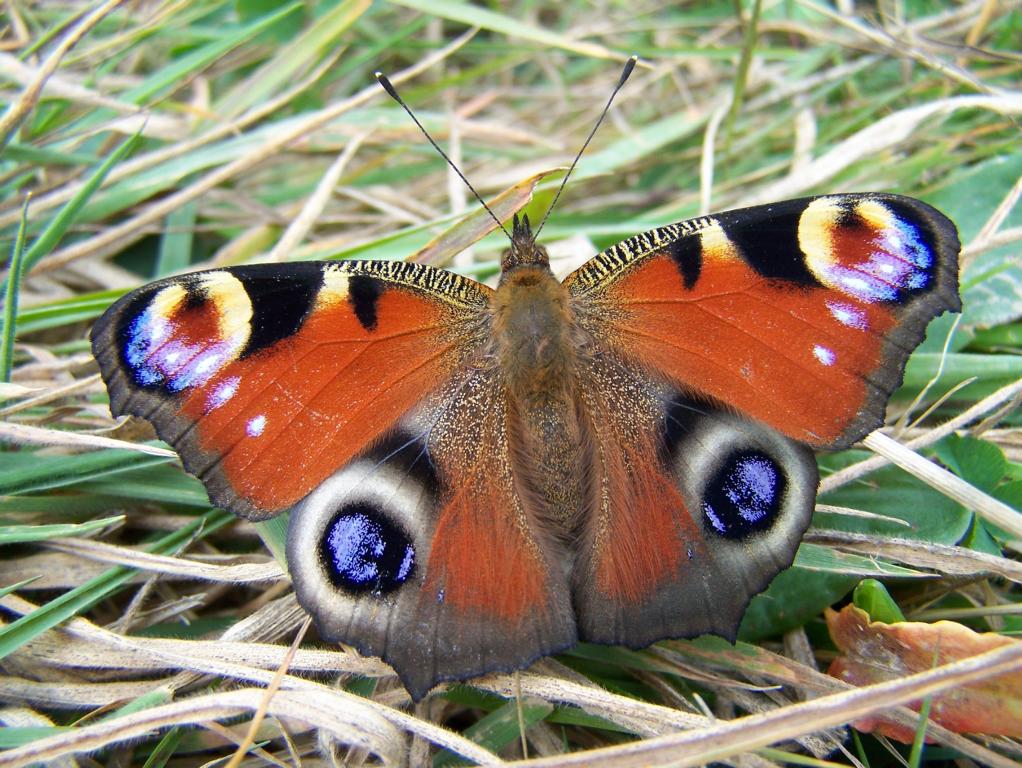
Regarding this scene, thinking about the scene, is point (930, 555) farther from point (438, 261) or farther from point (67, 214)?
point (67, 214)

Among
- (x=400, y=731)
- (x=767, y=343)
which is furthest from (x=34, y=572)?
(x=767, y=343)

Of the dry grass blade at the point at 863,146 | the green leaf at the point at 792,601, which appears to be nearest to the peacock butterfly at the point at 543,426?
the green leaf at the point at 792,601

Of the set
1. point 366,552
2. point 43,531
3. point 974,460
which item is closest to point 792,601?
point 974,460

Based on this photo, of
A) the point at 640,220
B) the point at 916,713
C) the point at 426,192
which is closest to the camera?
the point at 916,713

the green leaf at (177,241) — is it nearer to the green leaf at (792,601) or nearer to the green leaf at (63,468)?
the green leaf at (63,468)

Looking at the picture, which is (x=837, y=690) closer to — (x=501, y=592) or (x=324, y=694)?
(x=501, y=592)

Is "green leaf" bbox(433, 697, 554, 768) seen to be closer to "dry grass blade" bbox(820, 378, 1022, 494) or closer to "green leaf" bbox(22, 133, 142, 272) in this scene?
"dry grass blade" bbox(820, 378, 1022, 494)
